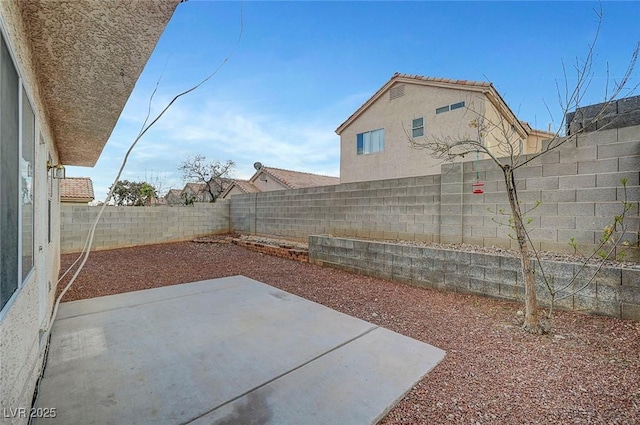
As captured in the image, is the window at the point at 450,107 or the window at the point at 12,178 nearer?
the window at the point at 12,178

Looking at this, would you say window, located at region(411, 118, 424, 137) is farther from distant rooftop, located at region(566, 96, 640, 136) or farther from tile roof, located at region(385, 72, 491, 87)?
distant rooftop, located at region(566, 96, 640, 136)

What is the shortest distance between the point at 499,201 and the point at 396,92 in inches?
339

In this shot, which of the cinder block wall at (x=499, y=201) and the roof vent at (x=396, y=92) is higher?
the roof vent at (x=396, y=92)

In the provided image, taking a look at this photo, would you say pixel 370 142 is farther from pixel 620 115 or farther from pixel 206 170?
pixel 206 170

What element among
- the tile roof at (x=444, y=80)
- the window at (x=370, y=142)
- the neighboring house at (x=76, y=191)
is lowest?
the neighboring house at (x=76, y=191)

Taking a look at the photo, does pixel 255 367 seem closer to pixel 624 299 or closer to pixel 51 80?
pixel 51 80

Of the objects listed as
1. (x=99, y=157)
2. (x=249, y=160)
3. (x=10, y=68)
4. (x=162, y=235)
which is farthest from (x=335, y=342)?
(x=249, y=160)

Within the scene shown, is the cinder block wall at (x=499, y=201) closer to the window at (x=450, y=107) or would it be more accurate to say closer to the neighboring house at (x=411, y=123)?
the neighboring house at (x=411, y=123)

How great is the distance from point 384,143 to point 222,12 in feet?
33.1

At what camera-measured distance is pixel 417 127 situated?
38.2 feet

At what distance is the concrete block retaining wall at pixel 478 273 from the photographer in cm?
338

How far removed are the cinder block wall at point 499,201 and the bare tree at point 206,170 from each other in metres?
12.7

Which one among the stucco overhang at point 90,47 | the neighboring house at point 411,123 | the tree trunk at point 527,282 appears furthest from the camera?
the neighboring house at point 411,123

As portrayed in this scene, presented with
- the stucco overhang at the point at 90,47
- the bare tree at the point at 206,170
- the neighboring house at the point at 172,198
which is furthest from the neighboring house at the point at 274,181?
the stucco overhang at the point at 90,47
